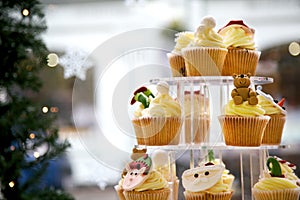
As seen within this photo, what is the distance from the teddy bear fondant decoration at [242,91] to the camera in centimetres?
162

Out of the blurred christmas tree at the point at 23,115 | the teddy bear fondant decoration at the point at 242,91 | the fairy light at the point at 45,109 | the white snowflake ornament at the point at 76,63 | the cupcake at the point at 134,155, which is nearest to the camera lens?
the teddy bear fondant decoration at the point at 242,91

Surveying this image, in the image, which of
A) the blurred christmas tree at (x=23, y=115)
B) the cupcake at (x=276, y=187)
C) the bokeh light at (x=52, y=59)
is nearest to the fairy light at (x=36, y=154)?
the blurred christmas tree at (x=23, y=115)

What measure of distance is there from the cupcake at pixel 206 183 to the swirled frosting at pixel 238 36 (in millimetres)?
418

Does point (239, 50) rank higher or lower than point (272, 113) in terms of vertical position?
higher

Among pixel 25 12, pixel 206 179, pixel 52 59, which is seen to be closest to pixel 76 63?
pixel 52 59

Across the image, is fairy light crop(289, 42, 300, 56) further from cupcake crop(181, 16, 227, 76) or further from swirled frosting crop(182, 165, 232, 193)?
swirled frosting crop(182, 165, 232, 193)

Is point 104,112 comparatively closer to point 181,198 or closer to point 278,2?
point 181,198

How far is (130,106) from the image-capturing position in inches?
72.4

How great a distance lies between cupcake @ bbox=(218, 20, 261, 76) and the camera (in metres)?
1.71

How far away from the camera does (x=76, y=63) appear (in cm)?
225

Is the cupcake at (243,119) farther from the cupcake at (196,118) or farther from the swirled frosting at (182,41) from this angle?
the swirled frosting at (182,41)

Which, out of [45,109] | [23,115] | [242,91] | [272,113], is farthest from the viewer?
[45,109]

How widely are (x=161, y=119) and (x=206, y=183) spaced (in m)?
0.26

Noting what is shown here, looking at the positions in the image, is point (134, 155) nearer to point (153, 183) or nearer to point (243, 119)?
point (153, 183)
